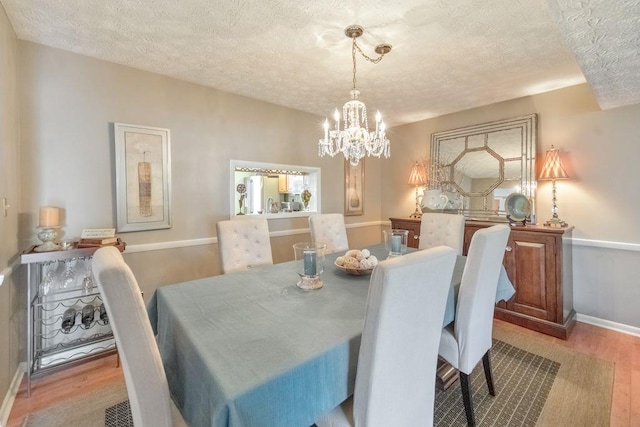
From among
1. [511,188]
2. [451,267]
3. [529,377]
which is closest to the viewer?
[451,267]

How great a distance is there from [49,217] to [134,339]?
1.76 metres

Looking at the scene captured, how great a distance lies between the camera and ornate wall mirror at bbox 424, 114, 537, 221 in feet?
10.1

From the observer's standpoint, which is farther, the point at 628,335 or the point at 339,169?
the point at 339,169

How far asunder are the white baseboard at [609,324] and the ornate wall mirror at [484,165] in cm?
116

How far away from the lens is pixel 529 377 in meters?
1.99

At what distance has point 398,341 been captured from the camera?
0.95 meters

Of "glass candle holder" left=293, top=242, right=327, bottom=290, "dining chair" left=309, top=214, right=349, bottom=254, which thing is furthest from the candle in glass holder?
"dining chair" left=309, top=214, right=349, bottom=254

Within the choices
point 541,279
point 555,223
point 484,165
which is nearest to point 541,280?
point 541,279

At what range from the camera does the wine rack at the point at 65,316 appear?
79.3 inches

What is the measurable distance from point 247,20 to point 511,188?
314 cm

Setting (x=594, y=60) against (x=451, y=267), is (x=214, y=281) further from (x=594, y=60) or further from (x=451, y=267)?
(x=594, y=60)

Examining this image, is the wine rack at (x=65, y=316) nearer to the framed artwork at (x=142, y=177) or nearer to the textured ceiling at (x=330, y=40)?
the framed artwork at (x=142, y=177)

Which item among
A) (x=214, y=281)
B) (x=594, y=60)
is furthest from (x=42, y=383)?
(x=594, y=60)

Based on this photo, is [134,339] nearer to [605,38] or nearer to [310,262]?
[310,262]
